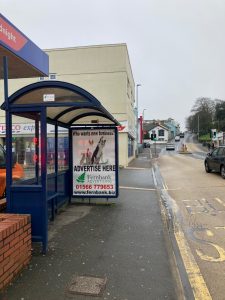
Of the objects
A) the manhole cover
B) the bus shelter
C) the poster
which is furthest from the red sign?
the manhole cover

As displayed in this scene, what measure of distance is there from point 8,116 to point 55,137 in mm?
2760

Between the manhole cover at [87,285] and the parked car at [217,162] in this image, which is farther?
the parked car at [217,162]

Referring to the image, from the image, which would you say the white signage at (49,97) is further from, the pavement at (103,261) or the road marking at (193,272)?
the road marking at (193,272)

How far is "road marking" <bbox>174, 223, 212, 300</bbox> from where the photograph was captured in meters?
3.97

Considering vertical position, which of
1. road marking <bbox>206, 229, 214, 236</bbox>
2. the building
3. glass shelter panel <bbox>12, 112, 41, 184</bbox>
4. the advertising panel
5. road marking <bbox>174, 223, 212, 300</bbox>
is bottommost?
road marking <bbox>206, 229, 214, 236</bbox>

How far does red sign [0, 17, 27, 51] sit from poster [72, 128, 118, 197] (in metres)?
2.79

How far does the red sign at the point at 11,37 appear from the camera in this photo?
6.82 meters

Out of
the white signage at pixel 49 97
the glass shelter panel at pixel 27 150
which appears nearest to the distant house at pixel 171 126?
the glass shelter panel at pixel 27 150

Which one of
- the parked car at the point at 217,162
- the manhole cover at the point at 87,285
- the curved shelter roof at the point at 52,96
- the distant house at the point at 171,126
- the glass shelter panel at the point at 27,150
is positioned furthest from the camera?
the distant house at the point at 171,126

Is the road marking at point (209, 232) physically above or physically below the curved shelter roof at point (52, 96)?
below

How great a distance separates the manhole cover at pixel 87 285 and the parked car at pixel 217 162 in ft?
47.4

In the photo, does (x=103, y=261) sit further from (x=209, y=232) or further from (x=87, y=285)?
(x=209, y=232)

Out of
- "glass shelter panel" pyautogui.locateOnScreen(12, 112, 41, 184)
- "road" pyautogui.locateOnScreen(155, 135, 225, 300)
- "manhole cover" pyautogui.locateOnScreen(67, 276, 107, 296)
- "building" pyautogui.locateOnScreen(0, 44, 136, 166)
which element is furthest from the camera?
"building" pyautogui.locateOnScreen(0, 44, 136, 166)

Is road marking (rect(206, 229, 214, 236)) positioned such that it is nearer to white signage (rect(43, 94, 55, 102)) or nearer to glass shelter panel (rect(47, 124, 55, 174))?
glass shelter panel (rect(47, 124, 55, 174))
